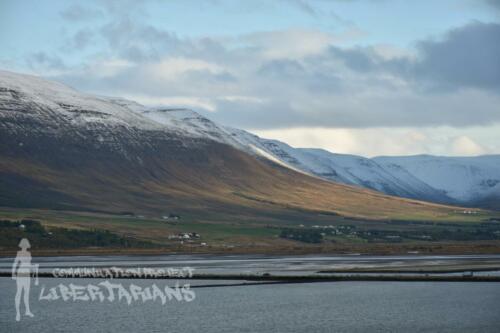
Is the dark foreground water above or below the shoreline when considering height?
below

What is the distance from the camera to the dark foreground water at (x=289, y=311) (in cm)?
8156

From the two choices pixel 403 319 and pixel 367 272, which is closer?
pixel 403 319

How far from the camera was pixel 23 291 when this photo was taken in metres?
109

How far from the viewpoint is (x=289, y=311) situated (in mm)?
92750

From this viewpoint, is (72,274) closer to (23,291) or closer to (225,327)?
(23,291)

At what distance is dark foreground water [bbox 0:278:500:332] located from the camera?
81562 millimetres

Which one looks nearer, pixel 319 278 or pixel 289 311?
pixel 289 311

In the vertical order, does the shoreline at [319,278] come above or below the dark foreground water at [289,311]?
above

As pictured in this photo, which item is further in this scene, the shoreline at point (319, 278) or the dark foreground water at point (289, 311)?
the shoreline at point (319, 278)

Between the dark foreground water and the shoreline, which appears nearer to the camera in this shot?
the dark foreground water

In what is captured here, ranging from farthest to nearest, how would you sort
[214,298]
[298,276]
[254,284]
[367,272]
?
1. [367,272]
2. [298,276]
3. [254,284]
4. [214,298]

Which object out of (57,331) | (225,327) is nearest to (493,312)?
(225,327)

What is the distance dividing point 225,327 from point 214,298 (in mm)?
21073

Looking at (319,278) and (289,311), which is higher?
(319,278)
